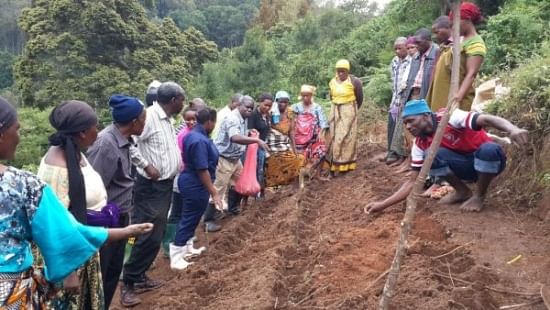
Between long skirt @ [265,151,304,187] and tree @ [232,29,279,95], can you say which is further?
tree @ [232,29,279,95]

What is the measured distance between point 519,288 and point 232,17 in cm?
5076

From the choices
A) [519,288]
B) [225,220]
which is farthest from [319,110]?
[519,288]

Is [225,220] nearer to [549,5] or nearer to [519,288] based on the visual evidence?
[519,288]

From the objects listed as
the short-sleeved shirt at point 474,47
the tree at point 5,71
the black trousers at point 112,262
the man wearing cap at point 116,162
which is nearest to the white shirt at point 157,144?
the man wearing cap at point 116,162

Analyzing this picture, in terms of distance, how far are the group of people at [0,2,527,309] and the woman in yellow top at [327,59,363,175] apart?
0.05ft

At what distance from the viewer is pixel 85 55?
18812 mm

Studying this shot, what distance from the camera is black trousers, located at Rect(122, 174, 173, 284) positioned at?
4.30 m

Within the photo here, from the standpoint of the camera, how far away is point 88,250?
235cm

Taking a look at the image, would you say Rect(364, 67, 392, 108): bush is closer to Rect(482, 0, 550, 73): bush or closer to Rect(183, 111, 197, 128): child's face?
Rect(482, 0, 550, 73): bush

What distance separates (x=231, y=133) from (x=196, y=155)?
146cm

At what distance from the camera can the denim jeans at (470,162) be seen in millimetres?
4320

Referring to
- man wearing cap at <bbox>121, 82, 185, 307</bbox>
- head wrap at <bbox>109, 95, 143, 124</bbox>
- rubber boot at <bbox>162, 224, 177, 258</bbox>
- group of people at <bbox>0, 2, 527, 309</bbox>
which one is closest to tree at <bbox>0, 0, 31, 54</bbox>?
group of people at <bbox>0, 2, 527, 309</bbox>

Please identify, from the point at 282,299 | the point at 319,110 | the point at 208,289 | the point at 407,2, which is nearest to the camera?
the point at 282,299

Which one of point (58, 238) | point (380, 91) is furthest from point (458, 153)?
point (380, 91)
